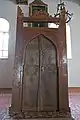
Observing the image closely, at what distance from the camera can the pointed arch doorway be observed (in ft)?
12.2

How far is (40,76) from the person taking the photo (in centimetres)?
379

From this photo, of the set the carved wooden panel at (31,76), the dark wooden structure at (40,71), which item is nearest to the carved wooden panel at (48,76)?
the dark wooden structure at (40,71)

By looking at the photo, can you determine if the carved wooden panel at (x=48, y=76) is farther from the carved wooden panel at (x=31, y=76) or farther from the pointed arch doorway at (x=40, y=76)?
the carved wooden panel at (x=31, y=76)

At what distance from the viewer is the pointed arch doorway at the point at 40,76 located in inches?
146

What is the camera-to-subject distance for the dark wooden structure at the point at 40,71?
3691 mm

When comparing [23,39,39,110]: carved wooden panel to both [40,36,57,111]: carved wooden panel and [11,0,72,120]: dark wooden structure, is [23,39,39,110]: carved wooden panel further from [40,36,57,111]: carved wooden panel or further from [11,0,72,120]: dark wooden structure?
[40,36,57,111]: carved wooden panel

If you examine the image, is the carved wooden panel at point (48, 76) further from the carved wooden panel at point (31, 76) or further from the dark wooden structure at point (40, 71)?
the carved wooden panel at point (31, 76)

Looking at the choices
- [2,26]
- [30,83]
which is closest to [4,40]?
[2,26]

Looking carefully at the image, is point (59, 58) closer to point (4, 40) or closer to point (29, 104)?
point (29, 104)

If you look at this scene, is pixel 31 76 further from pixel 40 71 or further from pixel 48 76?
pixel 48 76

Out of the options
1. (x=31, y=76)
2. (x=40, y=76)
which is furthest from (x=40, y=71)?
(x=31, y=76)

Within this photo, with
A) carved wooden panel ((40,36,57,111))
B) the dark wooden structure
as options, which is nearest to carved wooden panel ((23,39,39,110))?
the dark wooden structure

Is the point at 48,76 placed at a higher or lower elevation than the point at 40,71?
lower

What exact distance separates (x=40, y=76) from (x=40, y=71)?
0.10 m
